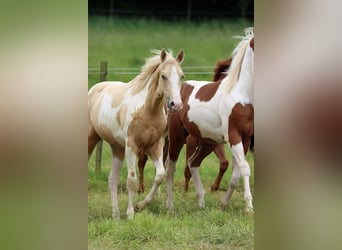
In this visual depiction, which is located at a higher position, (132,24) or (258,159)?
(132,24)

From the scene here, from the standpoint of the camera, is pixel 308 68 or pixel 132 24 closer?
pixel 308 68

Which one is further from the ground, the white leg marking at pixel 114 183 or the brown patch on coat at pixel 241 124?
the brown patch on coat at pixel 241 124

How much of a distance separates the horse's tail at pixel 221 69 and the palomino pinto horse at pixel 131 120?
226 mm

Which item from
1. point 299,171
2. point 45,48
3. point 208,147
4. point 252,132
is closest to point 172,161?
point 208,147

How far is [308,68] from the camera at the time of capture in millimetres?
2682

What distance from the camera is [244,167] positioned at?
2.89 meters

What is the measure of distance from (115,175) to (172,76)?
45cm

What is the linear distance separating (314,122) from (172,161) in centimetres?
61

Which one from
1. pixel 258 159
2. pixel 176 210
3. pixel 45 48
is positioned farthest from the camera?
pixel 176 210

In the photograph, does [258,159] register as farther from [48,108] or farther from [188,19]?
[48,108]

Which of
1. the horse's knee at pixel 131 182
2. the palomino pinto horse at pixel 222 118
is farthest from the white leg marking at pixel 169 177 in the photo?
the horse's knee at pixel 131 182

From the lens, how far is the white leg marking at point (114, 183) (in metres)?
2.90

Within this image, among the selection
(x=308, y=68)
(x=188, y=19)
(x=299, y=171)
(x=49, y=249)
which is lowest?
(x=49, y=249)

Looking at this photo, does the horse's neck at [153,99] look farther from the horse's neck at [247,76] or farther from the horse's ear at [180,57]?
the horse's neck at [247,76]
